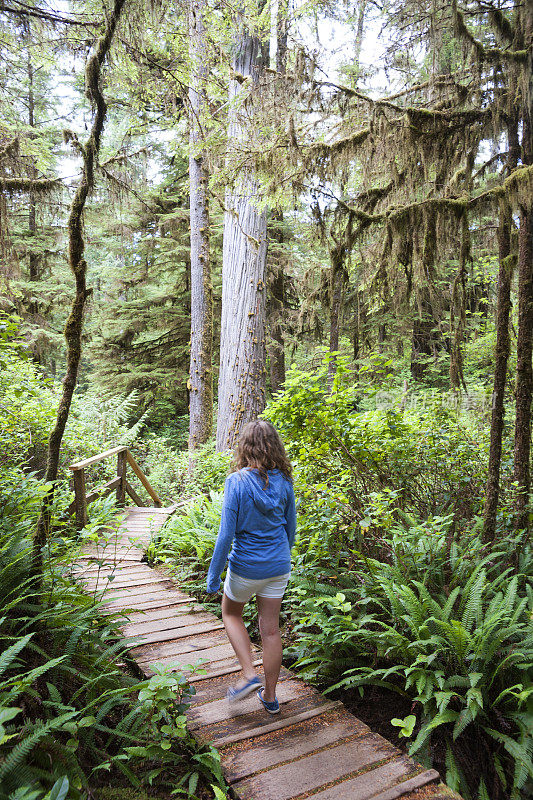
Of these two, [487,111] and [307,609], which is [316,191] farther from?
[307,609]

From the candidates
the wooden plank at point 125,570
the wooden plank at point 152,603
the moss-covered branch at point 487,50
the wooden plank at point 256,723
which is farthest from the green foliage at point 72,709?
the moss-covered branch at point 487,50

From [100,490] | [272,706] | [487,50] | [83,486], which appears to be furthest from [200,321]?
[272,706]

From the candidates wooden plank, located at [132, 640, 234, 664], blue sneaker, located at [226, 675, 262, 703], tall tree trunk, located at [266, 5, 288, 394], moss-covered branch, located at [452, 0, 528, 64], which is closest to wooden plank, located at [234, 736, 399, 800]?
blue sneaker, located at [226, 675, 262, 703]

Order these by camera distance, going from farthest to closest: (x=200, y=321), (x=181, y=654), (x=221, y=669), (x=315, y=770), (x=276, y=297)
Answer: (x=276, y=297) → (x=200, y=321) → (x=181, y=654) → (x=221, y=669) → (x=315, y=770)

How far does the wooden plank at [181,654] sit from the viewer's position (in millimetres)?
3645

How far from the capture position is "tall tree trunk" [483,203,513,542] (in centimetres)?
431

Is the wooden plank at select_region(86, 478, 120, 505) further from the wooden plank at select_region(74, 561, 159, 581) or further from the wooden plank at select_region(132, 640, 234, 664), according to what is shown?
the wooden plank at select_region(132, 640, 234, 664)

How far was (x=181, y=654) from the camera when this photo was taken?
3.77 m

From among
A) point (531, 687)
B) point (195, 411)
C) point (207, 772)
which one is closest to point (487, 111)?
point (531, 687)

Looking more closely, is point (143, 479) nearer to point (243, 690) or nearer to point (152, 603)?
point (152, 603)

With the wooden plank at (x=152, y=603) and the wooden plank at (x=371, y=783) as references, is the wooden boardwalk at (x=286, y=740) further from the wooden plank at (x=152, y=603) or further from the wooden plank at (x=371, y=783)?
the wooden plank at (x=152, y=603)

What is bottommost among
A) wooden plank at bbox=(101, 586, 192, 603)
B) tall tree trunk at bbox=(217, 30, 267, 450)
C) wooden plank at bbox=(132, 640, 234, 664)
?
wooden plank at bbox=(101, 586, 192, 603)

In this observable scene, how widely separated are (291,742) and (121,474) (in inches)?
272

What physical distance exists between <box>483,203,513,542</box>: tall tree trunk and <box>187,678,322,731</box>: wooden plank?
2.23m
